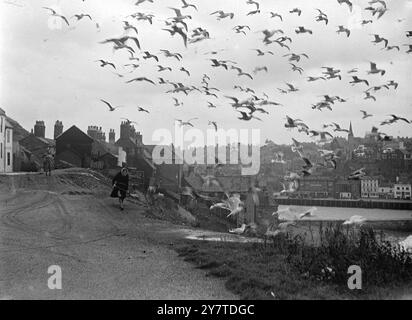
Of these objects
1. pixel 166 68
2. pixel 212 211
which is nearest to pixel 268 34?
pixel 166 68

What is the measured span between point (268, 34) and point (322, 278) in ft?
29.9

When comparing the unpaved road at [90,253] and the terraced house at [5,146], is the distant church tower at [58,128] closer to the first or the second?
the terraced house at [5,146]

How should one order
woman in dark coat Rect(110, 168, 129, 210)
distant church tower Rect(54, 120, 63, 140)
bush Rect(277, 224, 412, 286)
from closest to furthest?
bush Rect(277, 224, 412, 286), woman in dark coat Rect(110, 168, 129, 210), distant church tower Rect(54, 120, 63, 140)

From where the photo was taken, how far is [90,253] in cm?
1351

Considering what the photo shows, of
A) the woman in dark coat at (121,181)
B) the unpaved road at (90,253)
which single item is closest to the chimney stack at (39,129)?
the unpaved road at (90,253)

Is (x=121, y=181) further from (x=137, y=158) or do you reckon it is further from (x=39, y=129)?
(x=39, y=129)

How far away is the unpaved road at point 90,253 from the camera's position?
10.1 metres

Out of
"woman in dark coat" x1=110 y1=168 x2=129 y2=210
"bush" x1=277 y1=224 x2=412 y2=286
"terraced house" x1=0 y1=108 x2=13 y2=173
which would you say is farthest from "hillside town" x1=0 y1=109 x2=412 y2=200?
"bush" x1=277 y1=224 x2=412 y2=286

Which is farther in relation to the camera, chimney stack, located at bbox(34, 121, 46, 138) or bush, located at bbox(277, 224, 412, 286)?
chimney stack, located at bbox(34, 121, 46, 138)

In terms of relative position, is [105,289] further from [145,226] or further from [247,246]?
[145,226]

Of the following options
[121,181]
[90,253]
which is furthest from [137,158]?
[90,253]

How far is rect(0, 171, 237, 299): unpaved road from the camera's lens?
1012cm

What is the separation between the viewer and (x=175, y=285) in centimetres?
1052

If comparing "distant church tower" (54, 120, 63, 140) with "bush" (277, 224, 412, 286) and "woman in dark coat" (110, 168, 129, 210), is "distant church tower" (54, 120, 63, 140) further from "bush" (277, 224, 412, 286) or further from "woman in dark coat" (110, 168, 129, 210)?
"bush" (277, 224, 412, 286)
